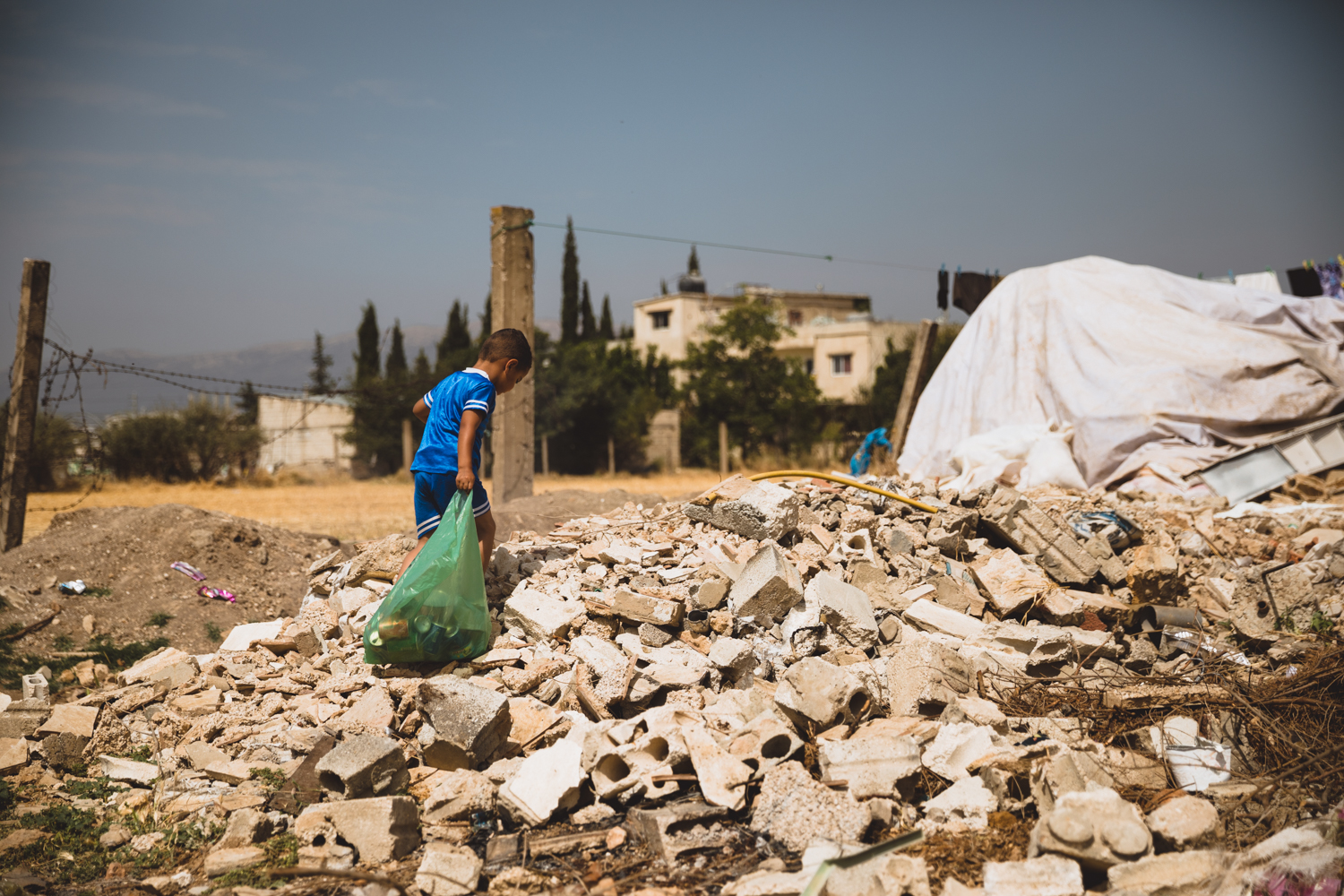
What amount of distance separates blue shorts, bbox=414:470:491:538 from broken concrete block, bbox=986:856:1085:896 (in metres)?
2.64

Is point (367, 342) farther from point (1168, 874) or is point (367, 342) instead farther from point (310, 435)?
point (1168, 874)

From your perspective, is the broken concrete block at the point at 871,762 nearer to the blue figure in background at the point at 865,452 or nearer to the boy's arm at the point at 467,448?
the boy's arm at the point at 467,448

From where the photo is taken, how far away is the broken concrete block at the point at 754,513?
4922mm

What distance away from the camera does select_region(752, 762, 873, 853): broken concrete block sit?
8.74 feet

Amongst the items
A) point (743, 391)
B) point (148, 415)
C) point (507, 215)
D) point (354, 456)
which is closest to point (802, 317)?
point (743, 391)

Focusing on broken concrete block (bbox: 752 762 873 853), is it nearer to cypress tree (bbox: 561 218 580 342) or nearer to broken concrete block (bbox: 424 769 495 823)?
broken concrete block (bbox: 424 769 495 823)

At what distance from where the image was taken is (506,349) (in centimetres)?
427

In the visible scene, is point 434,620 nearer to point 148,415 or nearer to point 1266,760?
point 1266,760

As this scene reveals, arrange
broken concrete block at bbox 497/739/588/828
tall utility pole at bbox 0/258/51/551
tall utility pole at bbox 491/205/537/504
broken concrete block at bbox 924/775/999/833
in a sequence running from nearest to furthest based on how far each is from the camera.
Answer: broken concrete block at bbox 924/775/999/833 → broken concrete block at bbox 497/739/588/828 → tall utility pole at bbox 0/258/51/551 → tall utility pole at bbox 491/205/537/504

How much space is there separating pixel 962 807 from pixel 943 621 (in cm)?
154

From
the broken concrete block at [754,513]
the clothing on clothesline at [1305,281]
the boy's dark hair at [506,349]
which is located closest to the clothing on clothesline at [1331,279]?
the clothing on clothesline at [1305,281]

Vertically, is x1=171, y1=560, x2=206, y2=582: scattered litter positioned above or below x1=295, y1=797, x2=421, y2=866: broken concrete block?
above

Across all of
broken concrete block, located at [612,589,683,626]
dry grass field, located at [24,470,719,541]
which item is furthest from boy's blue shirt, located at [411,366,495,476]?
dry grass field, located at [24,470,719,541]

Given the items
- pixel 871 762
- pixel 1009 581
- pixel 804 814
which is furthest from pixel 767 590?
pixel 1009 581
